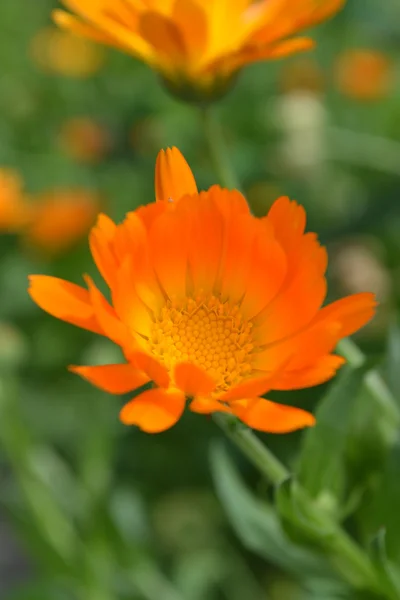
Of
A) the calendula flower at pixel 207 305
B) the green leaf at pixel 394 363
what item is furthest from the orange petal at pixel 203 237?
the green leaf at pixel 394 363

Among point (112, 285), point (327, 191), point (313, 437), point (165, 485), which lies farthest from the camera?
point (327, 191)

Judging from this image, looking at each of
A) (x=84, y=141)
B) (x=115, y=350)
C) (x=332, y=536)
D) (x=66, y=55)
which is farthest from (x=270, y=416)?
(x=66, y=55)

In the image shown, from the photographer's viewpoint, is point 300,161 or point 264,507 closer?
point 264,507

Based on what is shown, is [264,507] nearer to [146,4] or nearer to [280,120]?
[146,4]

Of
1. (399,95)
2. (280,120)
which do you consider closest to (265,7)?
(280,120)

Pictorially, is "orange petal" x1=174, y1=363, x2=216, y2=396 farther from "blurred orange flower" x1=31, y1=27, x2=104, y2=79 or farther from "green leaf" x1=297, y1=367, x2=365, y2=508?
"blurred orange flower" x1=31, y1=27, x2=104, y2=79

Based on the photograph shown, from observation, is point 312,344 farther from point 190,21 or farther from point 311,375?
point 190,21
